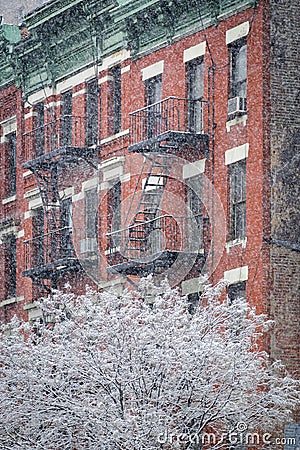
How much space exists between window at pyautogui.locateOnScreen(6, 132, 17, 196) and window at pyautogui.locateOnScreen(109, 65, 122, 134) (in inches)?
271

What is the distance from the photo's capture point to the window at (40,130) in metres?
43.8

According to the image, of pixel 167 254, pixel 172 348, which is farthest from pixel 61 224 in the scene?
pixel 172 348

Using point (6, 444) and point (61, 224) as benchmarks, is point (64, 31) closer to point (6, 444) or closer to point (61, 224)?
point (61, 224)

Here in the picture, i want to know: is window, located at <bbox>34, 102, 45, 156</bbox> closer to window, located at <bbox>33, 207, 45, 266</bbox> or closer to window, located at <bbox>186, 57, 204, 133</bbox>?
window, located at <bbox>33, 207, 45, 266</bbox>

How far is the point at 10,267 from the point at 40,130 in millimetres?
5007

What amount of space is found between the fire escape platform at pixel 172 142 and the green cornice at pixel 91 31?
307 cm

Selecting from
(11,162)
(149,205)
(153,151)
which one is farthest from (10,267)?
(153,151)

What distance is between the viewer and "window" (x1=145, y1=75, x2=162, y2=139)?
3722cm

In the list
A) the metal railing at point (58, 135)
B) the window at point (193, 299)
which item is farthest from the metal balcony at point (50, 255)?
→ the window at point (193, 299)

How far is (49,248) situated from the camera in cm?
4194

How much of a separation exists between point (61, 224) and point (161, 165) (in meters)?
6.61

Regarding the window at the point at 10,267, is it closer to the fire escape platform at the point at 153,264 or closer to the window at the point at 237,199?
the fire escape platform at the point at 153,264

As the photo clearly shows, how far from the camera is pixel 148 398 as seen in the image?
2908 cm

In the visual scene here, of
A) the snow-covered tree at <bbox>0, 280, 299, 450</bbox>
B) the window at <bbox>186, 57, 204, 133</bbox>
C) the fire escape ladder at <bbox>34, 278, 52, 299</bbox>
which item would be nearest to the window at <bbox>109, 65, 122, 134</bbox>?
the window at <bbox>186, 57, 204, 133</bbox>
